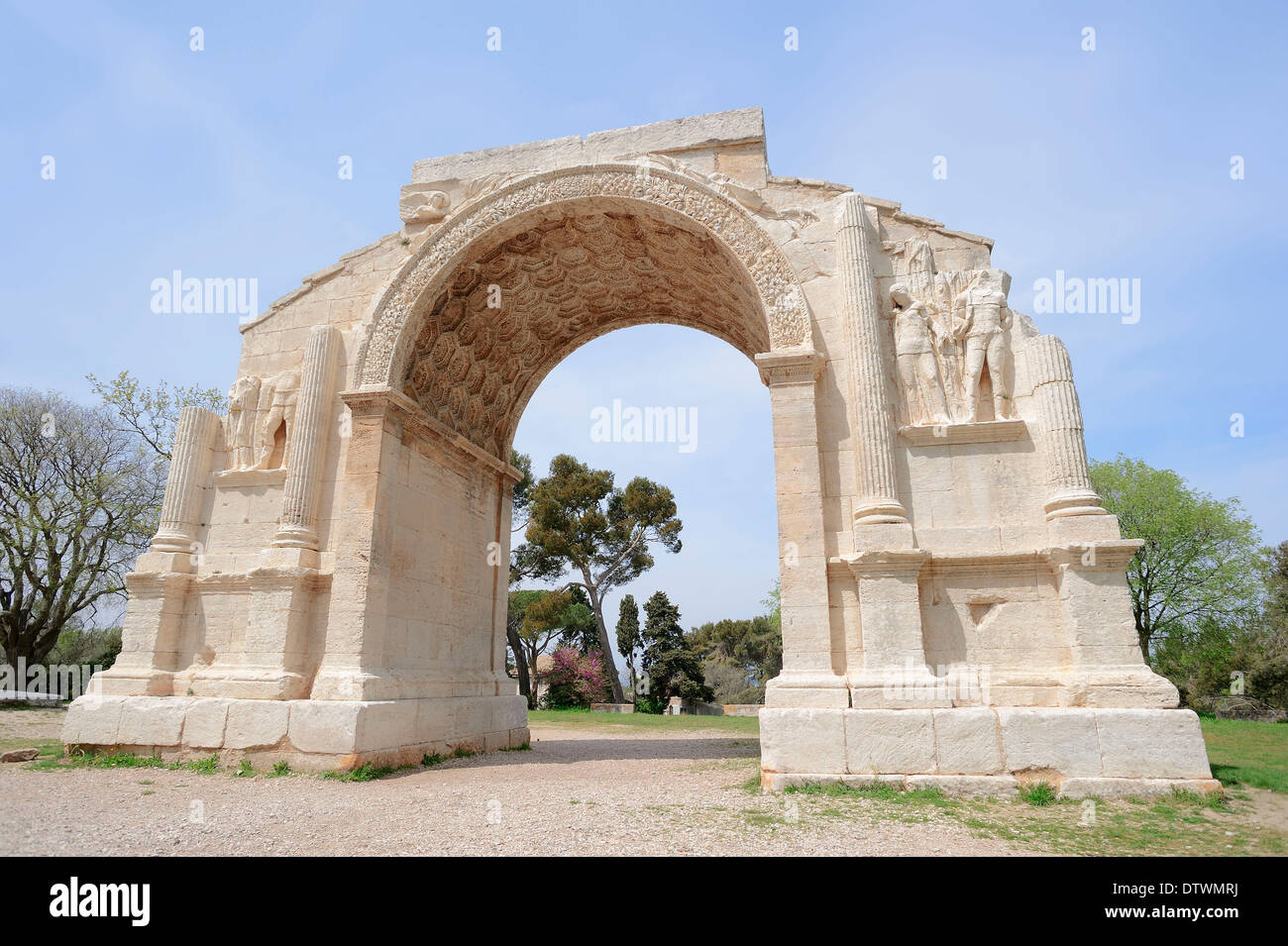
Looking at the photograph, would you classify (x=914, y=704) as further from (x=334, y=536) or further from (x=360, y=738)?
(x=334, y=536)

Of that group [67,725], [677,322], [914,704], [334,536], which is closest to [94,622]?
[67,725]

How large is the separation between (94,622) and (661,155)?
2377 centimetres

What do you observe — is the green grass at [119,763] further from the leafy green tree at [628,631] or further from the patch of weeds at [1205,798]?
the leafy green tree at [628,631]

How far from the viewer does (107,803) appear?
607 cm

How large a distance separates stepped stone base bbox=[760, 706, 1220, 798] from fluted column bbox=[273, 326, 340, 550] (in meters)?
6.06

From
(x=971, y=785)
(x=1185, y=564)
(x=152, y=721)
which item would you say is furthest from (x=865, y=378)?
(x=1185, y=564)

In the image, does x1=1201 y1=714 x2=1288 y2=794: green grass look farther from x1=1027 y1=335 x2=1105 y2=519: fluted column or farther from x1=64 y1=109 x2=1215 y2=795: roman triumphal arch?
x1=1027 y1=335 x2=1105 y2=519: fluted column

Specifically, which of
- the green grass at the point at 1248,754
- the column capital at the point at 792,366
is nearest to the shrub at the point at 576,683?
the green grass at the point at 1248,754

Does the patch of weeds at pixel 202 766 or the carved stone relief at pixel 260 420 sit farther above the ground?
the carved stone relief at pixel 260 420

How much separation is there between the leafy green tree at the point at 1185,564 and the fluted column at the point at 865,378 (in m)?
20.7

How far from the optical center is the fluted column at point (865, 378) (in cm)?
761

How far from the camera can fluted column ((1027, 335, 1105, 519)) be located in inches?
285

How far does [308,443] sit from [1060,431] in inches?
351

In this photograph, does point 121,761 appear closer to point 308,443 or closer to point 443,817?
point 308,443
